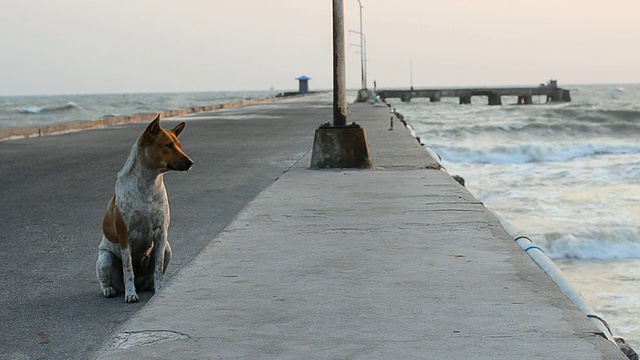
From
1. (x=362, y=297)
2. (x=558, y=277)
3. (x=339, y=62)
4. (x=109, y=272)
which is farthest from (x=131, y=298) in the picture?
(x=339, y=62)

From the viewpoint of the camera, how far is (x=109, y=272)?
5926mm

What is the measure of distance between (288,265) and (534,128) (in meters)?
47.1

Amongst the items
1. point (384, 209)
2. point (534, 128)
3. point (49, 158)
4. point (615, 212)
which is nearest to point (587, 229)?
point (615, 212)

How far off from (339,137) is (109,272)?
22.6 feet

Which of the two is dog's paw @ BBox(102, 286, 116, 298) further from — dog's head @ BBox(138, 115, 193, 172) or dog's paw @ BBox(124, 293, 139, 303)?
dog's head @ BBox(138, 115, 193, 172)

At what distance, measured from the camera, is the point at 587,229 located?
13492 millimetres

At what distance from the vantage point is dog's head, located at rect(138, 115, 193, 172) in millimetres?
5668

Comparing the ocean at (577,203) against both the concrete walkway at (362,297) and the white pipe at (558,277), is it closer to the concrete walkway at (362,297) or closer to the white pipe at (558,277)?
the white pipe at (558,277)

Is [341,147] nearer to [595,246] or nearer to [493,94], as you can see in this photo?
[595,246]

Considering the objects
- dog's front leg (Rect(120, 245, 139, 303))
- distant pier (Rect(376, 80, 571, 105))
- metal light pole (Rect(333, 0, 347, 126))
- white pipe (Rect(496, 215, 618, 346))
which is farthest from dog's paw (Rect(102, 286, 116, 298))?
distant pier (Rect(376, 80, 571, 105))

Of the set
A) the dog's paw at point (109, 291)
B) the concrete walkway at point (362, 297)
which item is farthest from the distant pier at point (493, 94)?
the dog's paw at point (109, 291)

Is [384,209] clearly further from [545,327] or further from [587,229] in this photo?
[587,229]

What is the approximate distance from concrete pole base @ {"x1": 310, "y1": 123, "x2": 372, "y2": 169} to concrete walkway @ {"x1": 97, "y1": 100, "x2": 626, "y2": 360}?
4185 millimetres

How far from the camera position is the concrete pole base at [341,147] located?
12477 millimetres
